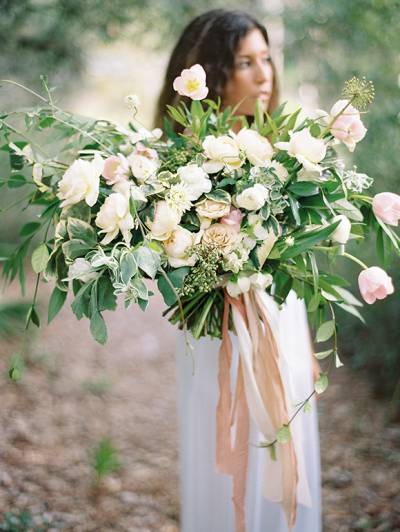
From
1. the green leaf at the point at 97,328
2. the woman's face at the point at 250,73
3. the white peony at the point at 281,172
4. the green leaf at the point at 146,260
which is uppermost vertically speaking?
the woman's face at the point at 250,73

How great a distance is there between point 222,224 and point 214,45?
91cm

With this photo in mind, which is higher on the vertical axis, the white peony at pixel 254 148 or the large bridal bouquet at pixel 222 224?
the white peony at pixel 254 148

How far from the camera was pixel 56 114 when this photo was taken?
1.36 meters

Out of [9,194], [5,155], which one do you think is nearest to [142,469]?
[5,155]

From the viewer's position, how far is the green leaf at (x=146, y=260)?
3.57 feet

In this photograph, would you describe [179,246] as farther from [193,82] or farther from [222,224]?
[193,82]

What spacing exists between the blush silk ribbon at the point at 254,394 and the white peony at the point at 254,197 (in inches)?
11.4

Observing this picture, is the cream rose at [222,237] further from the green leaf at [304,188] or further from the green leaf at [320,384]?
the green leaf at [320,384]

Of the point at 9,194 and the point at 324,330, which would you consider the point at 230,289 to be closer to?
the point at 324,330

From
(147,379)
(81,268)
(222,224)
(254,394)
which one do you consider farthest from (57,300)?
(147,379)

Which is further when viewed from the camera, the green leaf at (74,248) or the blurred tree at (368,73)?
the blurred tree at (368,73)

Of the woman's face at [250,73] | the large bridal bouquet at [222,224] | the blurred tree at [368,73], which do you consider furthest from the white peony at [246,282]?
the blurred tree at [368,73]

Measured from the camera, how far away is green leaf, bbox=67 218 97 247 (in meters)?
1.16

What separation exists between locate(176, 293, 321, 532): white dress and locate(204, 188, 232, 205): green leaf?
2.02 ft
